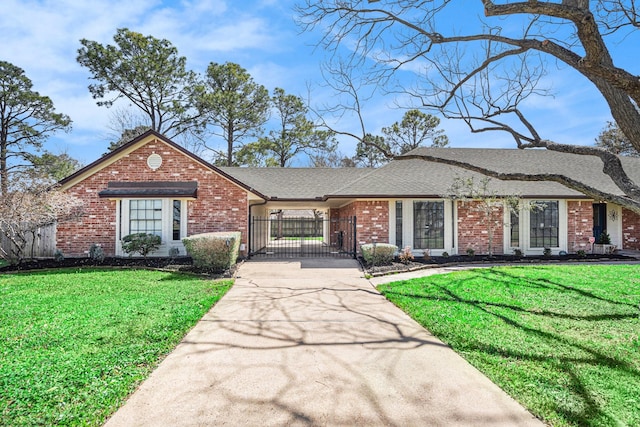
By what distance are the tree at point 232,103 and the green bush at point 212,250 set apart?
19022 millimetres

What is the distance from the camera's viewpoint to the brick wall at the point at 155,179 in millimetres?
12900

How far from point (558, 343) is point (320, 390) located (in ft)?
11.1

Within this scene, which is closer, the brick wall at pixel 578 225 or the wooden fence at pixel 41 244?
the wooden fence at pixel 41 244

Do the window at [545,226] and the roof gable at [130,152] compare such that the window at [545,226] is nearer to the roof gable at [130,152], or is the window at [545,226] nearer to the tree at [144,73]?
the roof gable at [130,152]

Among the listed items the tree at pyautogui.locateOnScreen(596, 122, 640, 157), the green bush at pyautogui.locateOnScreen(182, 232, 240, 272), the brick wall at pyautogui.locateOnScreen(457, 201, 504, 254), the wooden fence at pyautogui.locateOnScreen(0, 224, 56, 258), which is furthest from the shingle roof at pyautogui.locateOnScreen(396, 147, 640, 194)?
the tree at pyautogui.locateOnScreen(596, 122, 640, 157)

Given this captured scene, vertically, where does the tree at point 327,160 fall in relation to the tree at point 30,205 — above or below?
above

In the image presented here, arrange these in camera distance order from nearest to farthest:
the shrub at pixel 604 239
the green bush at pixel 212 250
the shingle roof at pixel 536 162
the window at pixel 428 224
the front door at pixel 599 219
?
the green bush at pixel 212 250
the window at pixel 428 224
the shrub at pixel 604 239
the front door at pixel 599 219
the shingle roof at pixel 536 162

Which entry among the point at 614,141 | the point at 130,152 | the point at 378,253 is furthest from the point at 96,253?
the point at 614,141

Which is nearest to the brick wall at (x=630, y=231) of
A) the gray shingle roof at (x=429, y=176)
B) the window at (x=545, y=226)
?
the gray shingle roof at (x=429, y=176)

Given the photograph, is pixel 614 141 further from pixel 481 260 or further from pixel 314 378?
pixel 314 378

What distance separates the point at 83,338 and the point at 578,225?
1710cm

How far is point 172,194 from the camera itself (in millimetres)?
12539

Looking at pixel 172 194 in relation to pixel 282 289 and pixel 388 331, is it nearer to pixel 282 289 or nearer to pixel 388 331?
pixel 282 289

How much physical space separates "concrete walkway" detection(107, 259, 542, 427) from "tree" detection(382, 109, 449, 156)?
93.6 feet
